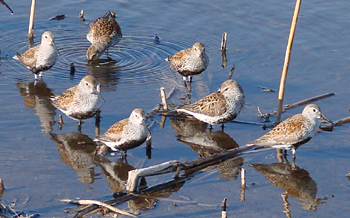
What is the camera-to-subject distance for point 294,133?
10.4m

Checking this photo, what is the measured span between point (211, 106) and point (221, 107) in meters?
0.23

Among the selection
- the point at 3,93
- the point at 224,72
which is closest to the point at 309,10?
the point at 224,72

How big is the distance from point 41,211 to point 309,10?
13.0 metres

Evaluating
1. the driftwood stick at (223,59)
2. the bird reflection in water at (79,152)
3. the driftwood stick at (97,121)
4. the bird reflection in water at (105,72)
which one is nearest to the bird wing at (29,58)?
the bird reflection in water at (105,72)

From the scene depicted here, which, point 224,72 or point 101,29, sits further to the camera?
point 101,29

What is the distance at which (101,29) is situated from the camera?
17.1m

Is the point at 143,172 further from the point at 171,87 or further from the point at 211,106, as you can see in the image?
the point at 171,87

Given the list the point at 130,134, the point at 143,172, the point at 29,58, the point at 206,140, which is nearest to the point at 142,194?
the point at 143,172

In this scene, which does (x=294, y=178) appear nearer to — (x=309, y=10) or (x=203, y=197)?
(x=203, y=197)

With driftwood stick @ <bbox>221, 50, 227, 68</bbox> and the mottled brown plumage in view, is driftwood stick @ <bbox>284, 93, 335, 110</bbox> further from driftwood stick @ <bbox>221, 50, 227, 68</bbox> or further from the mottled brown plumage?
the mottled brown plumage

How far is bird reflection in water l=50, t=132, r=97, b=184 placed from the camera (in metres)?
9.99

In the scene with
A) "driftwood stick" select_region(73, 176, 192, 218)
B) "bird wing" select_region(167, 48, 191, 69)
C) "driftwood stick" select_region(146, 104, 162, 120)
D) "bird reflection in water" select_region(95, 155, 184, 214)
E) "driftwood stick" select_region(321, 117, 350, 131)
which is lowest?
"bird reflection in water" select_region(95, 155, 184, 214)

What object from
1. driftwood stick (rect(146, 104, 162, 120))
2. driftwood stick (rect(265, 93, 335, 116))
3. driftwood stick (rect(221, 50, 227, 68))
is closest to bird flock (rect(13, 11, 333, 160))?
driftwood stick (rect(146, 104, 162, 120))

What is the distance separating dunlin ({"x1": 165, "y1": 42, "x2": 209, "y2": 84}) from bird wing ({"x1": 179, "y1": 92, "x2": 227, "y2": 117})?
2.28m
